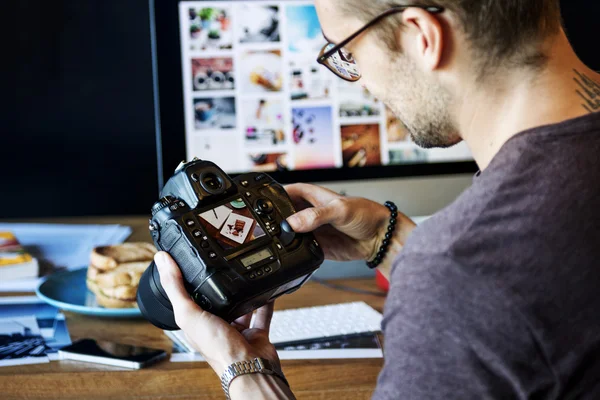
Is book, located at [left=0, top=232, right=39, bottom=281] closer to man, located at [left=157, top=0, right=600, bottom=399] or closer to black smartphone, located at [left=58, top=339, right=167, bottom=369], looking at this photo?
black smartphone, located at [left=58, top=339, right=167, bottom=369]

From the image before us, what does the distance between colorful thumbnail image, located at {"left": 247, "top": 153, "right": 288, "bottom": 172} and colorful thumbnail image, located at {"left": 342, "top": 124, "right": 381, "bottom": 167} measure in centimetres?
9

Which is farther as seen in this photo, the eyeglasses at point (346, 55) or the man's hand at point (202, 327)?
the man's hand at point (202, 327)

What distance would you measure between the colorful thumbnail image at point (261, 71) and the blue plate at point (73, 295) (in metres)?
0.37

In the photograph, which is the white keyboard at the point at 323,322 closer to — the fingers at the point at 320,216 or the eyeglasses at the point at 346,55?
the fingers at the point at 320,216

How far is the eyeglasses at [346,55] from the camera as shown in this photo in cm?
66

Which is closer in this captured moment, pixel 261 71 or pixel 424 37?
pixel 424 37

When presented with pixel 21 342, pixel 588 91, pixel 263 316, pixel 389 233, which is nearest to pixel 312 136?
pixel 389 233

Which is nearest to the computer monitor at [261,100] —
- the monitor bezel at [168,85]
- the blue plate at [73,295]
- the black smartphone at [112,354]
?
the monitor bezel at [168,85]

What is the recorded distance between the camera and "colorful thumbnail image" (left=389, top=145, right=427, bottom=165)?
1284 mm

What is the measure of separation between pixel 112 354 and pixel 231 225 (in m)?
0.24

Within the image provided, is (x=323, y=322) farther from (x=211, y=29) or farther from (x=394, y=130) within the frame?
(x=211, y=29)

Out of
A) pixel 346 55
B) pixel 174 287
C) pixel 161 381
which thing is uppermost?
pixel 346 55

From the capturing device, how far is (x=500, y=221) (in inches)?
23.4

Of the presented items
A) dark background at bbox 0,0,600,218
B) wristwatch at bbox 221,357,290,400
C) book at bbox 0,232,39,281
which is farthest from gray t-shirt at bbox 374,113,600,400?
dark background at bbox 0,0,600,218
